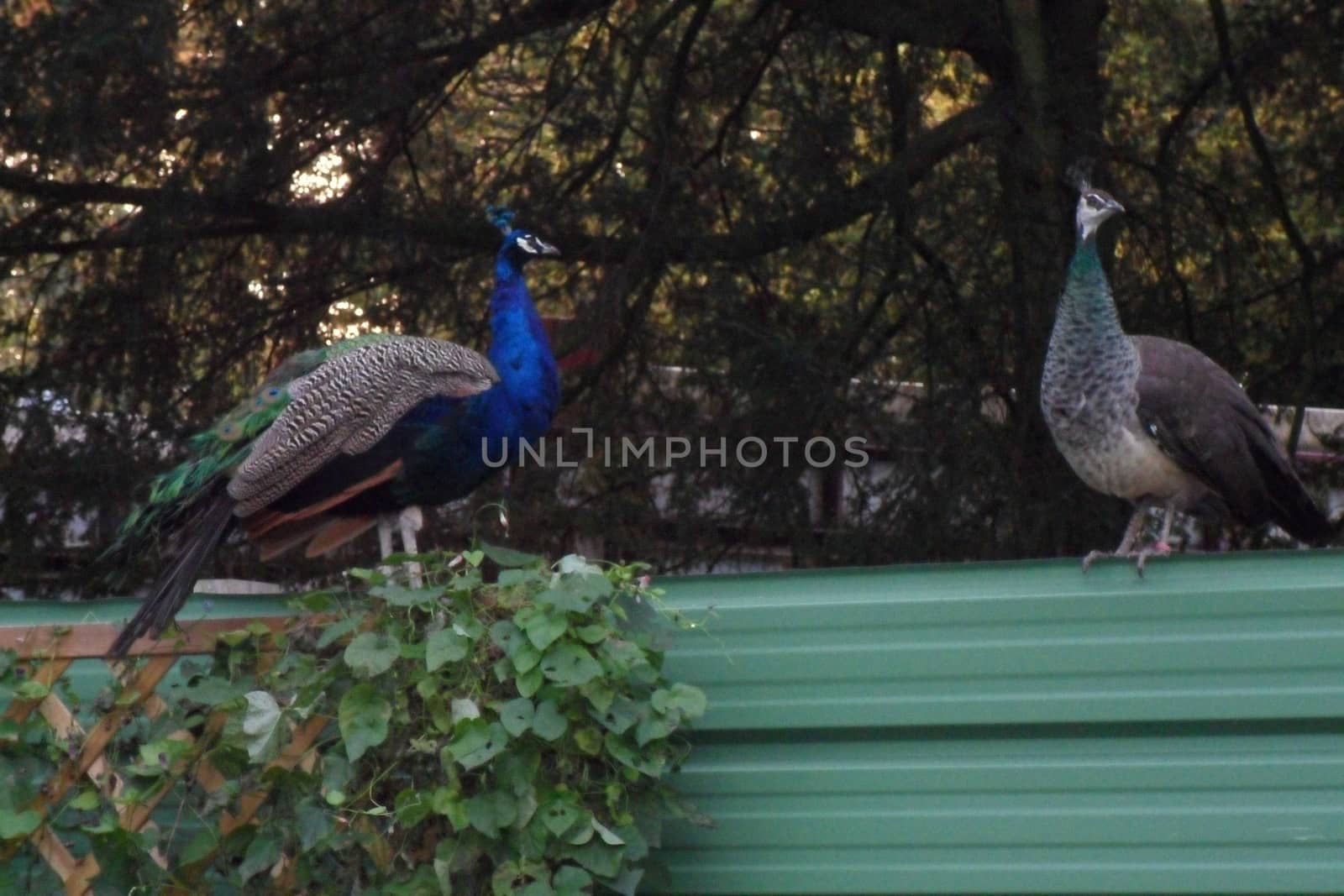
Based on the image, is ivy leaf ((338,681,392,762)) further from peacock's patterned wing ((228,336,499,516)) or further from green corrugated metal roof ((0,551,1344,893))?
peacock's patterned wing ((228,336,499,516))

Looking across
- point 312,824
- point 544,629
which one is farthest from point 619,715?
point 312,824

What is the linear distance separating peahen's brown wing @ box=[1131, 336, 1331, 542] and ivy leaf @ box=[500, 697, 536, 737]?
1971 millimetres

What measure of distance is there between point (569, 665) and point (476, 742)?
6.3 inches

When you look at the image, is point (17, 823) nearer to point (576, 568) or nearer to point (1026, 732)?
point (576, 568)

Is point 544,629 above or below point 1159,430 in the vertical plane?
below

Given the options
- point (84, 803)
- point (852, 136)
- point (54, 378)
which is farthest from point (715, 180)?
point (84, 803)

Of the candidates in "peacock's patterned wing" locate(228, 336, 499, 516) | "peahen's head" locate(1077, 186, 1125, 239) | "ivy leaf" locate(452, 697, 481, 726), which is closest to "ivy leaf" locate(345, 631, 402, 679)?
"ivy leaf" locate(452, 697, 481, 726)

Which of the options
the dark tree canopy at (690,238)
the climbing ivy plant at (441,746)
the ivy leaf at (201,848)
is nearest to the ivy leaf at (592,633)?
the climbing ivy plant at (441,746)

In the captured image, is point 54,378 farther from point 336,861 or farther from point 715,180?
point 336,861

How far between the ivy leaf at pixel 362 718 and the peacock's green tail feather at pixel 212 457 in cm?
157

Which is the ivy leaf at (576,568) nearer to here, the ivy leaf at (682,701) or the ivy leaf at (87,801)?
the ivy leaf at (682,701)

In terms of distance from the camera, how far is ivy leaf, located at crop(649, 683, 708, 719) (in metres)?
2.37

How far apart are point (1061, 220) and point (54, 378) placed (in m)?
3.43

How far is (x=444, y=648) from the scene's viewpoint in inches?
96.4
